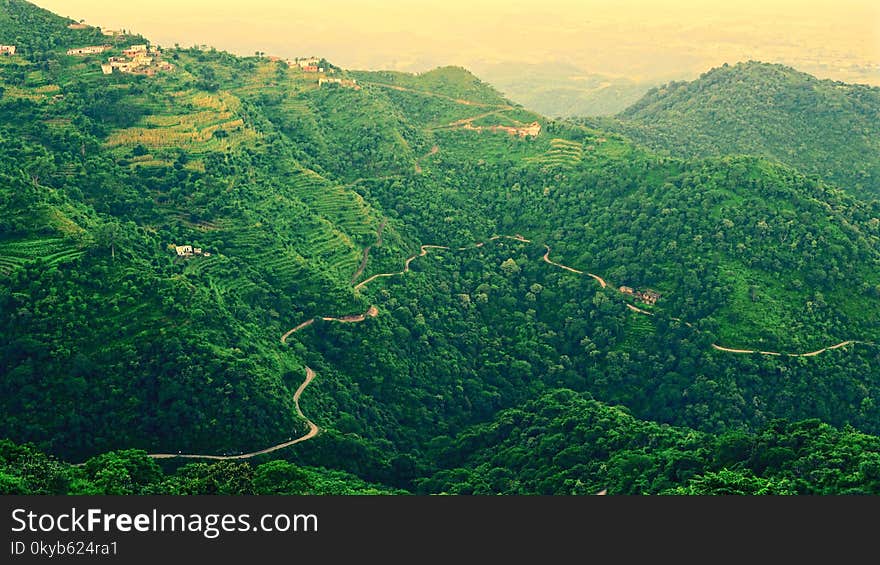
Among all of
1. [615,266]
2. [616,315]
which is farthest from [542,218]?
[616,315]

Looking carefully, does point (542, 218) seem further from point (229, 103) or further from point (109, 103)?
point (109, 103)

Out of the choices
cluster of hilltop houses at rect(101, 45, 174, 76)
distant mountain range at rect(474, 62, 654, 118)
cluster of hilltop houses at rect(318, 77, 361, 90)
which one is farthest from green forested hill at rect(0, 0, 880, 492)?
distant mountain range at rect(474, 62, 654, 118)

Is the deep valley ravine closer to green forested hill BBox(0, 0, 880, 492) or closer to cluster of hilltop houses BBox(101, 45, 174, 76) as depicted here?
Answer: green forested hill BBox(0, 0, 880, 492)

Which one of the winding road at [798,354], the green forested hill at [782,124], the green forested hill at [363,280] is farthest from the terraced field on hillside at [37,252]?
the green forested hill at [782,124]

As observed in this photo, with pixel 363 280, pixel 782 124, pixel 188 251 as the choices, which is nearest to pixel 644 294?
pixel 363 280

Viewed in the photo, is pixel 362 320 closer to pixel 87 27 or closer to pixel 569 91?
pixel 87 27

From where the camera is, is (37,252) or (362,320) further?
(362,320)
